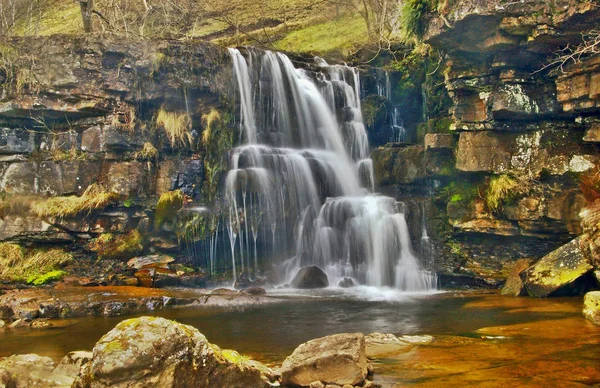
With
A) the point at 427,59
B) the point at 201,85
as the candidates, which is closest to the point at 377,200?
the point at 427,59

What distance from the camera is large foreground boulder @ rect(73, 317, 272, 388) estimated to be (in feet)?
16.6

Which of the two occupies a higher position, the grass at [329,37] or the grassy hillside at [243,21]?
the grassy hillside at [243,21]

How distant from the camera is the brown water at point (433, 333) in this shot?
5.93 metres

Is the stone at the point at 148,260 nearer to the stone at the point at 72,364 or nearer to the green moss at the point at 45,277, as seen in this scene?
the green moss at the point at 45,277

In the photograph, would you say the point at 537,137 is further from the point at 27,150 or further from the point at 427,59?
the point at 27,150

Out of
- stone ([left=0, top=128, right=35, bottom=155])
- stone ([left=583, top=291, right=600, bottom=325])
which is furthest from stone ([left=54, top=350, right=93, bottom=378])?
stone ([left=0, top=128, right=35, bottom=155])

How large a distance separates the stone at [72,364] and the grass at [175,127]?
11.4 m

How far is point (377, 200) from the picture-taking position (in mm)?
16062

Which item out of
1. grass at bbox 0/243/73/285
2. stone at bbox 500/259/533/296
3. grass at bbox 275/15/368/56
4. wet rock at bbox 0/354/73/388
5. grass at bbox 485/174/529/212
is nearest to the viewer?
wet rock at bbox 0/354/73/388

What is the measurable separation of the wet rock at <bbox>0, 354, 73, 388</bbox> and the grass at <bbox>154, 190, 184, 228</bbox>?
32.3 feet

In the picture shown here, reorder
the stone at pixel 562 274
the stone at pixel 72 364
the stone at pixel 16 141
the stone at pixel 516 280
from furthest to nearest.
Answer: the stone at pixel 16 141
the stone at pixel 516 280
the stone at pixel 562 274
the stone at pixel 72 364

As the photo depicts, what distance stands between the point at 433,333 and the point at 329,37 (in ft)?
71.4

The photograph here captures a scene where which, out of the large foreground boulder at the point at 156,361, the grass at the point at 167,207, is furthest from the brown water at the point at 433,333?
the grass at the point at 167,207

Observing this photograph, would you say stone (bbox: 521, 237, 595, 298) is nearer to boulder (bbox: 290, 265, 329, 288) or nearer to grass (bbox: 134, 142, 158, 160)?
boulder (bbox: 290, 265, 329, 288)
